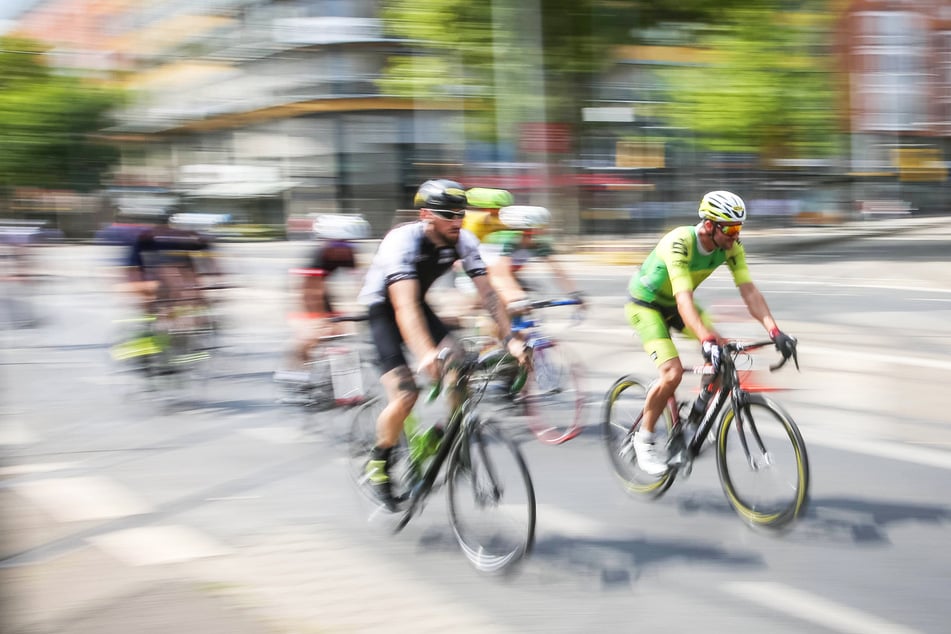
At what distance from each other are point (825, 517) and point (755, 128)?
1924 cm

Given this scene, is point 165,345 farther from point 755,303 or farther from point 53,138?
point 53,138

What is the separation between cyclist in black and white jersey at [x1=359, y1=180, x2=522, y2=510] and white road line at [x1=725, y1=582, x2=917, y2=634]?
1630 millimetres

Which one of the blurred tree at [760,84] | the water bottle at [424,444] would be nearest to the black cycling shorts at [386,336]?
the water bottle at [424,444]

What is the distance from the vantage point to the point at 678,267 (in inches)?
230

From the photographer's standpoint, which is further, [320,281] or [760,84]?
[760,84]

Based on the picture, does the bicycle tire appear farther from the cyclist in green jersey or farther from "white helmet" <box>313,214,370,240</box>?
"white helmet" <box>313,214,370,240</box>

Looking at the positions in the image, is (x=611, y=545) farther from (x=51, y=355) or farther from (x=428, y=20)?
(x=428, y=20)

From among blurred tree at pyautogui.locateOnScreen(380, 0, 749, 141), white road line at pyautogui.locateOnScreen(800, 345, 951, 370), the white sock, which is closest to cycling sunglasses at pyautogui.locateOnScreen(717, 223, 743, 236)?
the white sock

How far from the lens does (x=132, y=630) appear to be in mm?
4465

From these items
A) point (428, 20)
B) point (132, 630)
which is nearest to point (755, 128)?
point (428, 20)

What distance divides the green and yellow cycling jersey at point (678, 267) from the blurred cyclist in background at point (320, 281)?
3021 mm

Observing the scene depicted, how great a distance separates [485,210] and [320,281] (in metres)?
1.89

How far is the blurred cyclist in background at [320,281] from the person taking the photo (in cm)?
873

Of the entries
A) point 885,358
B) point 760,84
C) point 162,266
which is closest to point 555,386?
point 162,266
